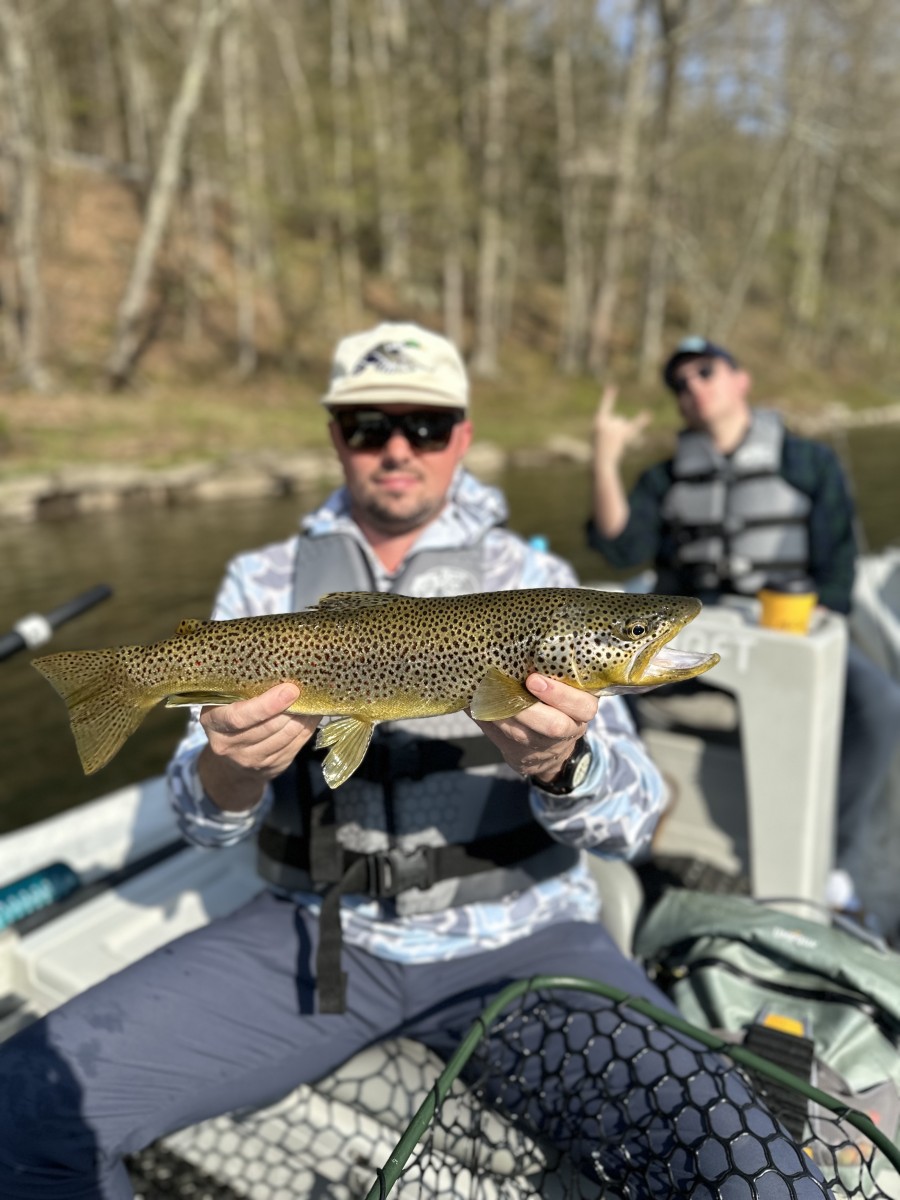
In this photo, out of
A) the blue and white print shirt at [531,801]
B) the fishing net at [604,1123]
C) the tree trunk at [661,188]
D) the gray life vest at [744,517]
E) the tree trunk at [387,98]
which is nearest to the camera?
the fishing net at [604,1123]

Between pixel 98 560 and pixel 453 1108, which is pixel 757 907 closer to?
pixel 453 1108

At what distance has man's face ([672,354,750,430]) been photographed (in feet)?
17.1

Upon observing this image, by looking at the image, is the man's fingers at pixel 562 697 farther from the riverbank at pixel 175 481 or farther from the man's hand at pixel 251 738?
the riverbank at pixel 175 481

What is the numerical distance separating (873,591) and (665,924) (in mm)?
5477

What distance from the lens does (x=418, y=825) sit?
2.97 meters

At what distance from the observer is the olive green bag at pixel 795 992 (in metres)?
2.72

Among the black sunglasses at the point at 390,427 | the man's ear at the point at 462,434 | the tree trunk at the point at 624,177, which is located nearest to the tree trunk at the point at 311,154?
the tree trunk at the point at 624,177

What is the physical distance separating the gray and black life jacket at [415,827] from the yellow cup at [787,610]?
1.54 m

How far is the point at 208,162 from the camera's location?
3512cm

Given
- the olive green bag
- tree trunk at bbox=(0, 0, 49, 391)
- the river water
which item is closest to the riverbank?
the river water

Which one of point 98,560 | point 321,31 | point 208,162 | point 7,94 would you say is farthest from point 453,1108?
point 321,31

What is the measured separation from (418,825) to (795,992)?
146cm

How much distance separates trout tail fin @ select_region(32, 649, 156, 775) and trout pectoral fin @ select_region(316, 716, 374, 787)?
0.52 metres

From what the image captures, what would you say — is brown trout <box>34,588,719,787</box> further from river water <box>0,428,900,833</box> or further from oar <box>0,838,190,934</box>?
river water <box>0,428,900,833</box>
